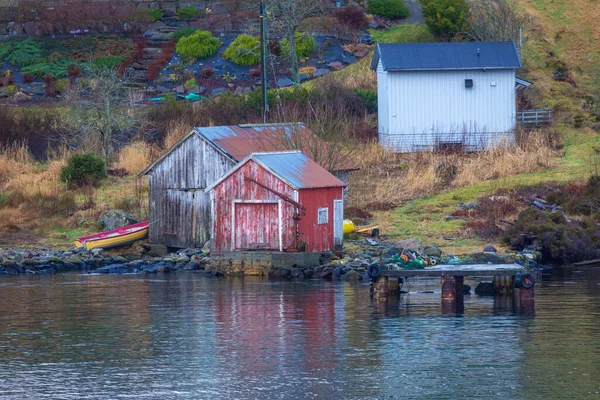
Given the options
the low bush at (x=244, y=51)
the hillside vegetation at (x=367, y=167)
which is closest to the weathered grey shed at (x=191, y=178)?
the hillside vegetation at (x=367, y=167)

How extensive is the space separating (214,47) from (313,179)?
123 feet

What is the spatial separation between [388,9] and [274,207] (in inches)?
1738

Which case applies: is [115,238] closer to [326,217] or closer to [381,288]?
[326,217]

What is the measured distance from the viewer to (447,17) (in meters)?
68.5

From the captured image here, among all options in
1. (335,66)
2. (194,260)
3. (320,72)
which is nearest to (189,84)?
(320,72)

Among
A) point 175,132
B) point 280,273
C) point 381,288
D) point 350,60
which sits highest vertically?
point 350,60

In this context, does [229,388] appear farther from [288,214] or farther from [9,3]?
[9,3]

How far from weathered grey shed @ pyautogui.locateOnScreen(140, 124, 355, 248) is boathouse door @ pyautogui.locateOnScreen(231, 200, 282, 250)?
267cm

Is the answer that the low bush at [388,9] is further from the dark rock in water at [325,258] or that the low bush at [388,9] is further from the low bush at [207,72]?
the dark rock in water at [325,258]

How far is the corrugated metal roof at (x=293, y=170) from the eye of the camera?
108ft

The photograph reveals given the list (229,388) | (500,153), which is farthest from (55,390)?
(500,153)

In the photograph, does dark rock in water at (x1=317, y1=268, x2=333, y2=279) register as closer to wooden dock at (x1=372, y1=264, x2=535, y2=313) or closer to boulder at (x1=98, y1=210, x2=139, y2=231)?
wooden dock at (x1=372, y1=264, x2=535, y2=313)

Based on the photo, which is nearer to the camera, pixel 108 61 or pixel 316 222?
pixel 316 222

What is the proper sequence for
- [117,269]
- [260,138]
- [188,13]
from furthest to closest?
[188,13] → [260,138] → [117,269]
